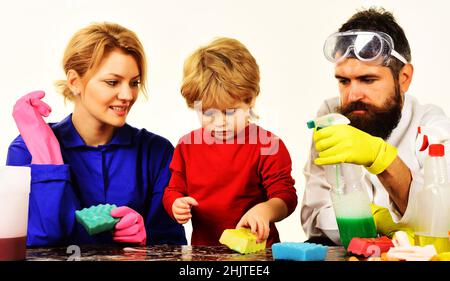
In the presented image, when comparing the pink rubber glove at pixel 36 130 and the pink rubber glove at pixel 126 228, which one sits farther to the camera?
the pink rubber glove at pixel 36 130

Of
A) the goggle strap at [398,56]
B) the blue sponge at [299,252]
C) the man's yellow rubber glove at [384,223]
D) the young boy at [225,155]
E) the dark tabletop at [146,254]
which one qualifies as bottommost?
the dark tabletop at [146,254]

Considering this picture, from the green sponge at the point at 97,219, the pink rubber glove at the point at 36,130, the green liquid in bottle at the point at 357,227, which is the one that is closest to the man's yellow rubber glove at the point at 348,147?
the green liquid in bottle at the point at 357,227

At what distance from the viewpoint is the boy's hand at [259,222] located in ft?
4.72

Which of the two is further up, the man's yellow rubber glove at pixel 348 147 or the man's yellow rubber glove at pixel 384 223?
the man's yellow rubber glove at pixel 348 147

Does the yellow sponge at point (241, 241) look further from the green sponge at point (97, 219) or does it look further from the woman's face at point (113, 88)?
the woman's face at point (113, 88)

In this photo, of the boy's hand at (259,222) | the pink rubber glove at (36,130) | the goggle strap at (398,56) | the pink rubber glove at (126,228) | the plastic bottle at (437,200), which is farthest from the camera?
the goggle strap at (398,56)

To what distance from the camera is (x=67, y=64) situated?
1.81 metres

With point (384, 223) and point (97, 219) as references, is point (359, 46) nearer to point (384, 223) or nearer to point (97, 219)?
point (384, 223)

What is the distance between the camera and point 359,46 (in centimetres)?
171

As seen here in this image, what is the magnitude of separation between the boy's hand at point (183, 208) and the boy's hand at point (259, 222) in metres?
0.14

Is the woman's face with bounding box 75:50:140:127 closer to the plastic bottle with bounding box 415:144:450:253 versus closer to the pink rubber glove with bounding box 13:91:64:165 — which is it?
the pink rubber glove with bounding box 13:91:64:165

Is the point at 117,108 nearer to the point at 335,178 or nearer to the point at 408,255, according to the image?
the point at 335,178

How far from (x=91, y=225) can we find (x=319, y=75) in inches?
33.2
